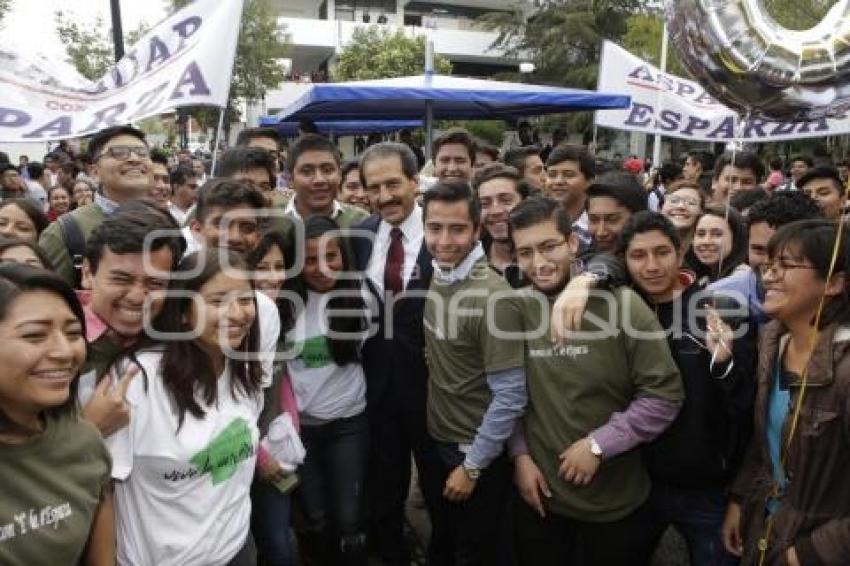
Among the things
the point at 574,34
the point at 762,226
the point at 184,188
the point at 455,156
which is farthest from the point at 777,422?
the point at 574,34

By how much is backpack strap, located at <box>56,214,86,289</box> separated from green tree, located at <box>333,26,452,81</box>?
74.9 feet

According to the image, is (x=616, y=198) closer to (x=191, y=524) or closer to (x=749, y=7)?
(x=749, y=7)

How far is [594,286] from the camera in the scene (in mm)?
2246

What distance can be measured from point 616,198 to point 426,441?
1.37 m

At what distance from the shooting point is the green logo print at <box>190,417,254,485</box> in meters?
1.87

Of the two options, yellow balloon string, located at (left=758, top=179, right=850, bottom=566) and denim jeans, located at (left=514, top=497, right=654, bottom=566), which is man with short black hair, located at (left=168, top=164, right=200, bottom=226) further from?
yellow balloon string, located at (left=758, top=179, right=850, bottom=566)

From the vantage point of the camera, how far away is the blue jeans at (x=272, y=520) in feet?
8.05

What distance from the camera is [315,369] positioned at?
2.68 meters

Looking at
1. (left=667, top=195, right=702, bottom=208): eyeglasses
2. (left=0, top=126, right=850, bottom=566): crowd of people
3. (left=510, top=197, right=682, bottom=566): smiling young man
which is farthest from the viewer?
(left=667, top=195, right=702, bottom=208): eyeglasses

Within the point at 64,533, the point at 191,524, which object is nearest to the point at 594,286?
the point at 191,524

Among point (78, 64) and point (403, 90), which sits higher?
point (78, 64)

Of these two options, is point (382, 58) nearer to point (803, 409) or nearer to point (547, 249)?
point (547, 249)

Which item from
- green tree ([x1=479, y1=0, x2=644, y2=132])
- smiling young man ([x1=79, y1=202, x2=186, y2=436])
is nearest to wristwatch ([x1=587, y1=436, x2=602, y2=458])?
smiling young man ([x1=79, y1=202, x2=186, y2=436])

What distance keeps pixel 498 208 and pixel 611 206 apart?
53 centimetres
